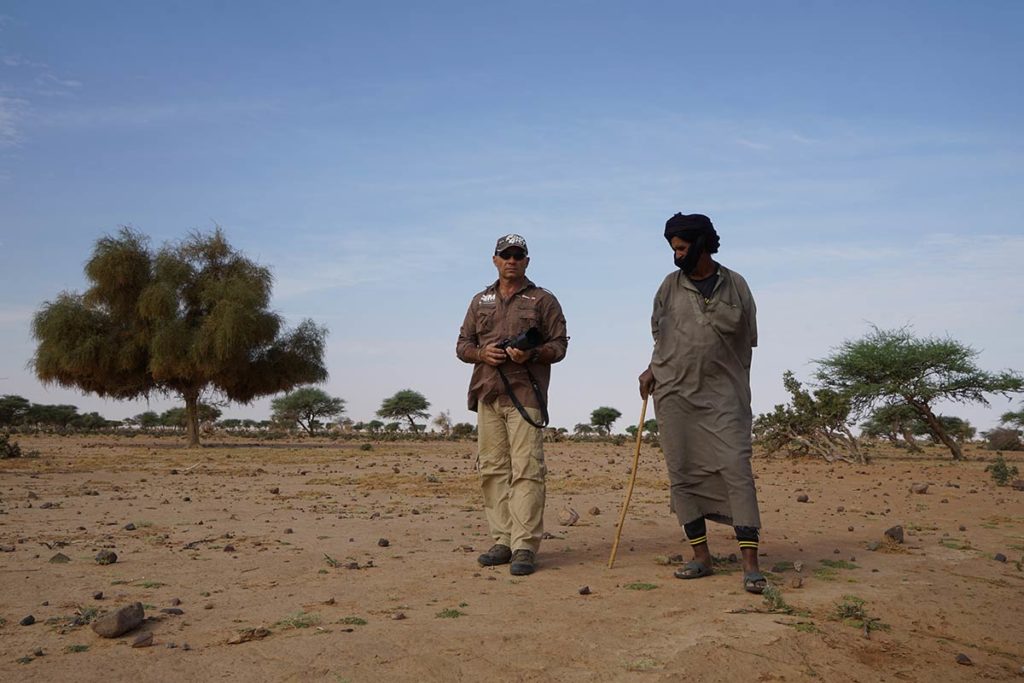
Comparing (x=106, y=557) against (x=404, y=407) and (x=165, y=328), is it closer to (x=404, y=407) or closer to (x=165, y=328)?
(x=165, y=328)

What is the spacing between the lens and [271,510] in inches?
322

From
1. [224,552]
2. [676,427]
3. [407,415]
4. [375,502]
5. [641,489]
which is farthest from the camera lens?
[407,415]

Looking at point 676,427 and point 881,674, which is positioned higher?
point 676,427

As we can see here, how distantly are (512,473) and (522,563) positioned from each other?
64cm

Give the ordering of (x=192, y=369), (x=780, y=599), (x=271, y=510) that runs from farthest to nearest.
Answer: (x=192, y=369) < (x=271, y=510) < (x=780, y=599)

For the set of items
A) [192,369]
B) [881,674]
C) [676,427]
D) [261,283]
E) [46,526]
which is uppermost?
[261,283]

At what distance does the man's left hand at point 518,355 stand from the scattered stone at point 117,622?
8.46 feet

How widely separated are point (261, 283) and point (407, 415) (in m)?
19.9

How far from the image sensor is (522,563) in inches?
209

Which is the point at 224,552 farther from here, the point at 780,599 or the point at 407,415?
the point at 407,415

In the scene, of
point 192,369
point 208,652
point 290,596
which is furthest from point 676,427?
point 192,369

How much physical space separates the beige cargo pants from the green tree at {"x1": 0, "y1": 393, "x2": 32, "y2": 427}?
40.6 m

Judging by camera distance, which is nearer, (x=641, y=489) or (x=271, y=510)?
(x=271, y=510)

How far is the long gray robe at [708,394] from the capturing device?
16.8 feet
